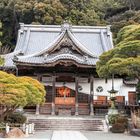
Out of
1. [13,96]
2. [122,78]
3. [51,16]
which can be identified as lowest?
[13,96]

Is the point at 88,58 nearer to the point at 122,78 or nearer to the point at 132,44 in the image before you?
the point at 122,78

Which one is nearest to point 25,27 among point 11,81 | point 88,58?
point 88,58

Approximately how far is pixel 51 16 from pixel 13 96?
120ft

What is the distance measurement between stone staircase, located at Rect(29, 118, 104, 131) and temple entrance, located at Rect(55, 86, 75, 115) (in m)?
3.83

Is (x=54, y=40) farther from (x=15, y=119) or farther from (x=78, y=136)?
(x=78, y=136)

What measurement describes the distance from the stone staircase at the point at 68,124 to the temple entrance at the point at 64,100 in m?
3.83

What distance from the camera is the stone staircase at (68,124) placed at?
26875mm

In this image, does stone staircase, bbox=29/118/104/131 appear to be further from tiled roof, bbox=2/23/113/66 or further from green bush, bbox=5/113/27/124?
tiled roof, bbox=2/23/113/66

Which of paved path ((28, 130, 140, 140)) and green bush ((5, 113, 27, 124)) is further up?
green bush ((5, 113, 27, 124))

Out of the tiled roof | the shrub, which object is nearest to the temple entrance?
the tiled roof

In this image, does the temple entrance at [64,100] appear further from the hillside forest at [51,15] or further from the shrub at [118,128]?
the hillside forest at [51,15]

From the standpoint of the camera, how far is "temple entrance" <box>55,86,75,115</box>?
3231 cm

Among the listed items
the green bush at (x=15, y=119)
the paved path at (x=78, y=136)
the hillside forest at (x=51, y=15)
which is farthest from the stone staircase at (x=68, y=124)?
the hillside forest at (x=51, y=15)

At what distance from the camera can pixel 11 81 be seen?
75.7ft
